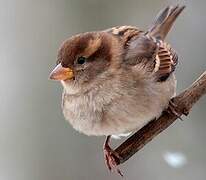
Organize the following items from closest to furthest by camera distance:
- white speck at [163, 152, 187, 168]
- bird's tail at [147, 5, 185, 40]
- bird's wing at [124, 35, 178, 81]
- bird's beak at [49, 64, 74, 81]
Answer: bird's beak at [49, 64, 74, 81]
bird's wing at [124, 35, 178, 81]
bird's tail at [147, 5, 185, 40]
white speck at [163, 152, 187, 168]

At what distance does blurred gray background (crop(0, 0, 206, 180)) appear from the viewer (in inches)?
129

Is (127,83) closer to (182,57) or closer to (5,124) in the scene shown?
(182,57)

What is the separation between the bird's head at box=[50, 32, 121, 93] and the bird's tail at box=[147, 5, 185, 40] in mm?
293

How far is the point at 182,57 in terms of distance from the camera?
3387mm

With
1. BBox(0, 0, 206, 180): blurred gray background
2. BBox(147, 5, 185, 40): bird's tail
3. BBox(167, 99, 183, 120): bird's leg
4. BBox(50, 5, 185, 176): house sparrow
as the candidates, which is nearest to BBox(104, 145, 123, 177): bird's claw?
BBox(50, 5, 185, 176): house sparrow

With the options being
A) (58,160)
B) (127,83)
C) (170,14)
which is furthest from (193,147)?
(127,83)

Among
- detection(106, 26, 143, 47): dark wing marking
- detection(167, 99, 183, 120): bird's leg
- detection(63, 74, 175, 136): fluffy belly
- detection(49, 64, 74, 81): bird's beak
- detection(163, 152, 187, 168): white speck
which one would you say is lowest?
detection(163, 152, 187, 168): white speck

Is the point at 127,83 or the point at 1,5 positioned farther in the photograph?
the point at 1,5

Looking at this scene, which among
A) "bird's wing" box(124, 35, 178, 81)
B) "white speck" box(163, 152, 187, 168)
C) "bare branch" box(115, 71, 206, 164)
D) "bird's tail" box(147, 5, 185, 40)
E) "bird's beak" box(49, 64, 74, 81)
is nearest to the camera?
"bare branch" box(115, 71, 206, 164)

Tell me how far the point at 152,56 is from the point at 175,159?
1.08 m

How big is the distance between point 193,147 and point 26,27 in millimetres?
1301

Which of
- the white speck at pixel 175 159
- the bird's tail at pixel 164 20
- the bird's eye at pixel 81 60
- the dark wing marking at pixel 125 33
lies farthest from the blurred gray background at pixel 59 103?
the bird's eye at pixel 81 60

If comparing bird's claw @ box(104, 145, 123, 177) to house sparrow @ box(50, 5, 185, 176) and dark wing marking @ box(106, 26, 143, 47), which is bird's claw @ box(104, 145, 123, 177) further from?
dark wing marking @ box(106, 26, 143, 47)

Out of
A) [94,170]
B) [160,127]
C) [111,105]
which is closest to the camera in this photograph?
[160,127]
